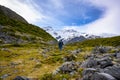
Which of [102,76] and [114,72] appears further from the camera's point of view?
[114,72]

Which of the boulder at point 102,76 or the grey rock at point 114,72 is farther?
the grey rock at point 114,72

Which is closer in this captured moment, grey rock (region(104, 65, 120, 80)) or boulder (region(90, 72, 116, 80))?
boulder (region(90, 72, 116, 80))

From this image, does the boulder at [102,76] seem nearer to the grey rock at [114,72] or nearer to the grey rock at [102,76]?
the grey rock at [102,76]

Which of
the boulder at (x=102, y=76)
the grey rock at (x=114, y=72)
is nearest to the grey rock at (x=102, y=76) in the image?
the boulder at (x=102, y=76)

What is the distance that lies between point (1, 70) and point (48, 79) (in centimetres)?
1245

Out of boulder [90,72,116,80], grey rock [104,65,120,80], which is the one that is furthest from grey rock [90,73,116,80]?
grey rock [104,65,120,80]

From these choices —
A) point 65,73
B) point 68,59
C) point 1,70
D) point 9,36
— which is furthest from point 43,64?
point 9,36

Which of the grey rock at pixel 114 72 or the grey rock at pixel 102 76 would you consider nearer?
the grey rock at pixel 102 76

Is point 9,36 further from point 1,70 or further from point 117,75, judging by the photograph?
point 117,75

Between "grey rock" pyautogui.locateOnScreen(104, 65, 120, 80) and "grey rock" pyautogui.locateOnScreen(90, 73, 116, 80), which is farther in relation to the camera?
"grey rock" pyautogui.locateOnScreen(104, 65, 120, 80)

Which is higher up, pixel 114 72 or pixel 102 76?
pixel 114 72

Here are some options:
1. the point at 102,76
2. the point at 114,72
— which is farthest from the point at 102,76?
the point at 114,72

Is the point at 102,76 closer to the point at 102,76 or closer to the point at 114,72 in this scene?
the point at 102,76

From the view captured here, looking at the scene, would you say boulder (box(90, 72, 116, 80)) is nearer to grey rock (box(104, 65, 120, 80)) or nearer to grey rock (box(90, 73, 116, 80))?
grey rock (box(90, 73, 116, 80))
